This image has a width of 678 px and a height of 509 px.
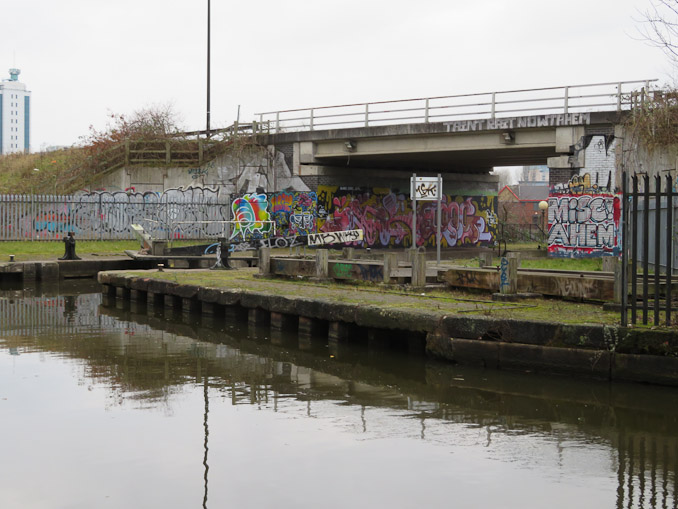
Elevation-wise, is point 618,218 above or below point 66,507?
above

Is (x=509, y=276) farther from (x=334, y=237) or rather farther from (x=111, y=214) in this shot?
(x=111, y=214)

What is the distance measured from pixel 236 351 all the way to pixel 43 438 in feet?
19.5

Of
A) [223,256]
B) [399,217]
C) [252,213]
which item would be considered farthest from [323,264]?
[399,217]

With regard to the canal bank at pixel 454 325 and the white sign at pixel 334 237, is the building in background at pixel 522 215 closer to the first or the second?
the white sign at pixel 334 237

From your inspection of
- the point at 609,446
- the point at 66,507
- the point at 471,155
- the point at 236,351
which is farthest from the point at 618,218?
the point at 66,507

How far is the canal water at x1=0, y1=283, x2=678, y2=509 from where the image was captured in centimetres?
723

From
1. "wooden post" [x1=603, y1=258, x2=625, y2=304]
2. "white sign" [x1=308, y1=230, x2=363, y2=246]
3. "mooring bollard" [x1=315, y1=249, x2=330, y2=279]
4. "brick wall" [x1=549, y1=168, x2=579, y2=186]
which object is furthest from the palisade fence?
"wooden post" [x1=603, y1=258, x2=625, y2=304]

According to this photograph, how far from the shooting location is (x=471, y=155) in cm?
3488

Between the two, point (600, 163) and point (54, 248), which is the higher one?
point (600, 163)

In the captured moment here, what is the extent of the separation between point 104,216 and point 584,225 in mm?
20076

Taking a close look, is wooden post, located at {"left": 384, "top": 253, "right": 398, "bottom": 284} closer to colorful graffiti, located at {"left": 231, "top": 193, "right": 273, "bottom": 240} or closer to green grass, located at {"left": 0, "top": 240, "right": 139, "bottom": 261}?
green grass, located at {"left": 0, "top": 240, "right": 139, "bottom": 261}

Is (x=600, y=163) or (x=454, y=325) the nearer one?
(x=454, y=325)

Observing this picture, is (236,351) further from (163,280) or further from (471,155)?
(471,155)

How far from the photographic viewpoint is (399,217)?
1588 inches
